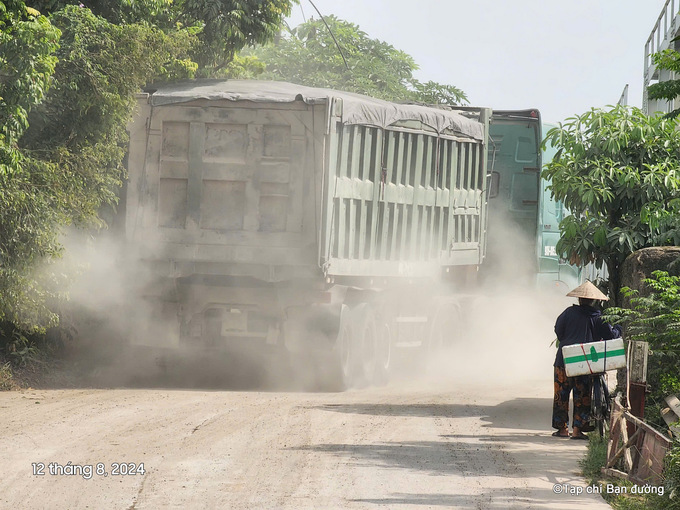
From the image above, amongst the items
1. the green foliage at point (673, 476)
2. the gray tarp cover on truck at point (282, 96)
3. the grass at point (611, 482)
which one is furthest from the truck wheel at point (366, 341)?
the green foliage at point (673, 476)

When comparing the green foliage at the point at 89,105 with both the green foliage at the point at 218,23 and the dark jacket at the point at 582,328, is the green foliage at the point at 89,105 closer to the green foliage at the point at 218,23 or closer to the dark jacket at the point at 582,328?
the green foliage at the point at 218,23

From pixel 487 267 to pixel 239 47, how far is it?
224 inches

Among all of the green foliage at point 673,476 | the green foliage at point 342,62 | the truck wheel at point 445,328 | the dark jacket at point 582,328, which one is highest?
the green foliage at point 342,62

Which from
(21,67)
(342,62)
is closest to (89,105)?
(21,67)

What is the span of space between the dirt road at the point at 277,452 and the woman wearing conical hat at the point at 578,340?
0.30m

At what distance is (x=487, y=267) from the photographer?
19.2m

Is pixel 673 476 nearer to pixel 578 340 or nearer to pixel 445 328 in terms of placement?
pixel 578 340

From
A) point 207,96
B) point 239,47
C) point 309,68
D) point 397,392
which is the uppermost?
point 309,68

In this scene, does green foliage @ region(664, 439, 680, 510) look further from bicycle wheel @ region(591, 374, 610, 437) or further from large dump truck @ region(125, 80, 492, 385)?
large dump truck @ region(125, 80, 492, 385)

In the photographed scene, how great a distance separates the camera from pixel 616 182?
11.7 metres

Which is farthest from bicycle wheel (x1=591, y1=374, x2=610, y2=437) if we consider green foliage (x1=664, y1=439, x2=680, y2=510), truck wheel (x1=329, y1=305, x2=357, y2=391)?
truck wheel (x1=329, y1=305, x2=357, y2=391)

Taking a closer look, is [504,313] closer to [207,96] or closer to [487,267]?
[487,267]

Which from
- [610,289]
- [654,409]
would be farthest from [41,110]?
[654,409]

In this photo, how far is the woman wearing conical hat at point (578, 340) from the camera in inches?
400
